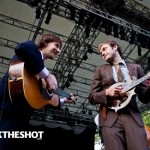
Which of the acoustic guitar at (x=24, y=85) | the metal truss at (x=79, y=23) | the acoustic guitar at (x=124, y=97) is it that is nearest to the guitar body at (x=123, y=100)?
the acoustic guitar at (x=124, y=97)

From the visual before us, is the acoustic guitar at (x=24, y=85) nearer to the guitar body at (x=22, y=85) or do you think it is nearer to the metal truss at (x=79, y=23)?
the guitar body at (x=22, y=85)

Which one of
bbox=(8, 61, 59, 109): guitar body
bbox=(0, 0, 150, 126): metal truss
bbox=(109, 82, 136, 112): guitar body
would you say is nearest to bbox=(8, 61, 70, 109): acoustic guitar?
bbox=(8, 61, 59, 109): guitar body

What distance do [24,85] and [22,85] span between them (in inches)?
0.9

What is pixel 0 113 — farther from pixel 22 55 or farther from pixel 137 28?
pixel 137 28

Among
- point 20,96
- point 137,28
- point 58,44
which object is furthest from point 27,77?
point 137,28

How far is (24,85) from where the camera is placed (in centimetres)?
163

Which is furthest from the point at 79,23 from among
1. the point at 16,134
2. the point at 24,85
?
the point at 16,134

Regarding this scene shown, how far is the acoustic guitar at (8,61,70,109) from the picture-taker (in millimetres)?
1569

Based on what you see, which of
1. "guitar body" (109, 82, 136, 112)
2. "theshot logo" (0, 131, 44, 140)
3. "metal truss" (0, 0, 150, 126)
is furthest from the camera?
"metal truss" (0, 0, 150, 126)

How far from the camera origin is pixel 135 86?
1.79 meters

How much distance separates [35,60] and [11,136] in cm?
50

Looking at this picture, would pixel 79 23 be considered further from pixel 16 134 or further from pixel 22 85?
pixel 16 134

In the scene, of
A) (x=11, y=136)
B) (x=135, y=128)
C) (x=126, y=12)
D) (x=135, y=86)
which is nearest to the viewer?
(x=11, y=136)

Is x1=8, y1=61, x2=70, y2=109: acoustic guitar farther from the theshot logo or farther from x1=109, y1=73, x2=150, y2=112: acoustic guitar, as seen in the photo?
x1=109, y1=73, x2=150, y2=112: acoustic guitar
